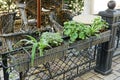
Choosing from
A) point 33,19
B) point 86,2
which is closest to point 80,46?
point 86,2

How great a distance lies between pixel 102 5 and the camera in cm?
446

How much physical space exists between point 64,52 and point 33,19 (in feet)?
12.2

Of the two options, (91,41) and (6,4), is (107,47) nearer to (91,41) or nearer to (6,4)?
(91,41)

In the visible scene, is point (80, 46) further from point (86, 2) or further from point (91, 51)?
point (86, 2)

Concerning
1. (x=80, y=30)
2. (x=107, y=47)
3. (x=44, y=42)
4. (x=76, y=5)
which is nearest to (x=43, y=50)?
(x=44, y=42)

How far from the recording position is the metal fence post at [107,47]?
9.01 ft

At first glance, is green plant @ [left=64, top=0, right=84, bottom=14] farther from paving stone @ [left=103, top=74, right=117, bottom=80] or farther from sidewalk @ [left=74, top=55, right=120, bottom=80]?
paving stone @ [left=103, top=74, right=117, bottom=80]

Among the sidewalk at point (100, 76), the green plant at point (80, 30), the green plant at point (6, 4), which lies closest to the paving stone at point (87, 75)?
the sidewalk at point (100, 76)

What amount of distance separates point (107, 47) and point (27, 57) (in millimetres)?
1282

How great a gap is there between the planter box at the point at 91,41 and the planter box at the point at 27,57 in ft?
0.67

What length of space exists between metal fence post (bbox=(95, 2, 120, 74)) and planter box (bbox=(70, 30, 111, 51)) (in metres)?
0.11

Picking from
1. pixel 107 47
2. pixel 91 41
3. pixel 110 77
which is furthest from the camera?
pixel 110 77

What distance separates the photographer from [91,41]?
2.58 meters

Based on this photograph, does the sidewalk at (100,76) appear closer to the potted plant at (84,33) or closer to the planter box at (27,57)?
the potted plant at (84,33)
